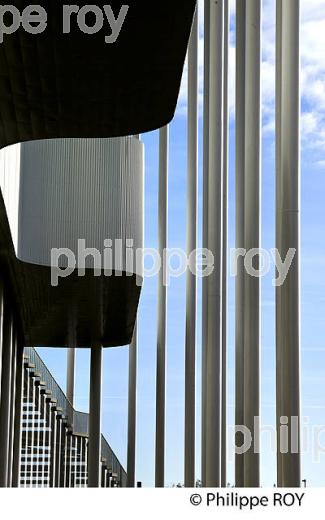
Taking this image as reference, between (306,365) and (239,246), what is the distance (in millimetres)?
25422

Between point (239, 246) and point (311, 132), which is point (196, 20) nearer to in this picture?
point (239, 246)

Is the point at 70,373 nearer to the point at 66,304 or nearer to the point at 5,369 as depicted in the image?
the point at 66,304

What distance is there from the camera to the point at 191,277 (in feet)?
84.1

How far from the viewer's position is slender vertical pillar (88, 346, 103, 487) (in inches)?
1067

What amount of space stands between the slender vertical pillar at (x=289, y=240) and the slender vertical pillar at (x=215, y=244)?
6405 mm

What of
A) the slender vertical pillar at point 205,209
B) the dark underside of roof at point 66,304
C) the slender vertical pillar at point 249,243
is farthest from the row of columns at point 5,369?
the slender vertical pillar at point 249,243

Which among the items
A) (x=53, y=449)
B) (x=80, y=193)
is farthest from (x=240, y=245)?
(x=53, y=449)

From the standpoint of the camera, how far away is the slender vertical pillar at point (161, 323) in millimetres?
26375

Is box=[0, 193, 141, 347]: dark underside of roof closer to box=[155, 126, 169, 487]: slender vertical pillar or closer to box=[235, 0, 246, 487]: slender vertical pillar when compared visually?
box=[155, 126, 169, 487]: slender vertical pillar

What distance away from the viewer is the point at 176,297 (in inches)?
1566

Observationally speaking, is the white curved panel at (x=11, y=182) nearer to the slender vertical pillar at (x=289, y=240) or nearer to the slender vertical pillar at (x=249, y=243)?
the slender vertical pillar at (x=289, y=240)

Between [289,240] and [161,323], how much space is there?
12.6 metres

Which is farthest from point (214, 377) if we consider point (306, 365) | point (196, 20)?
point (306, 365)

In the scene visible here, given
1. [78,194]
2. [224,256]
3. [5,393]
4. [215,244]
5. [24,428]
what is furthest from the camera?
[24,428]
